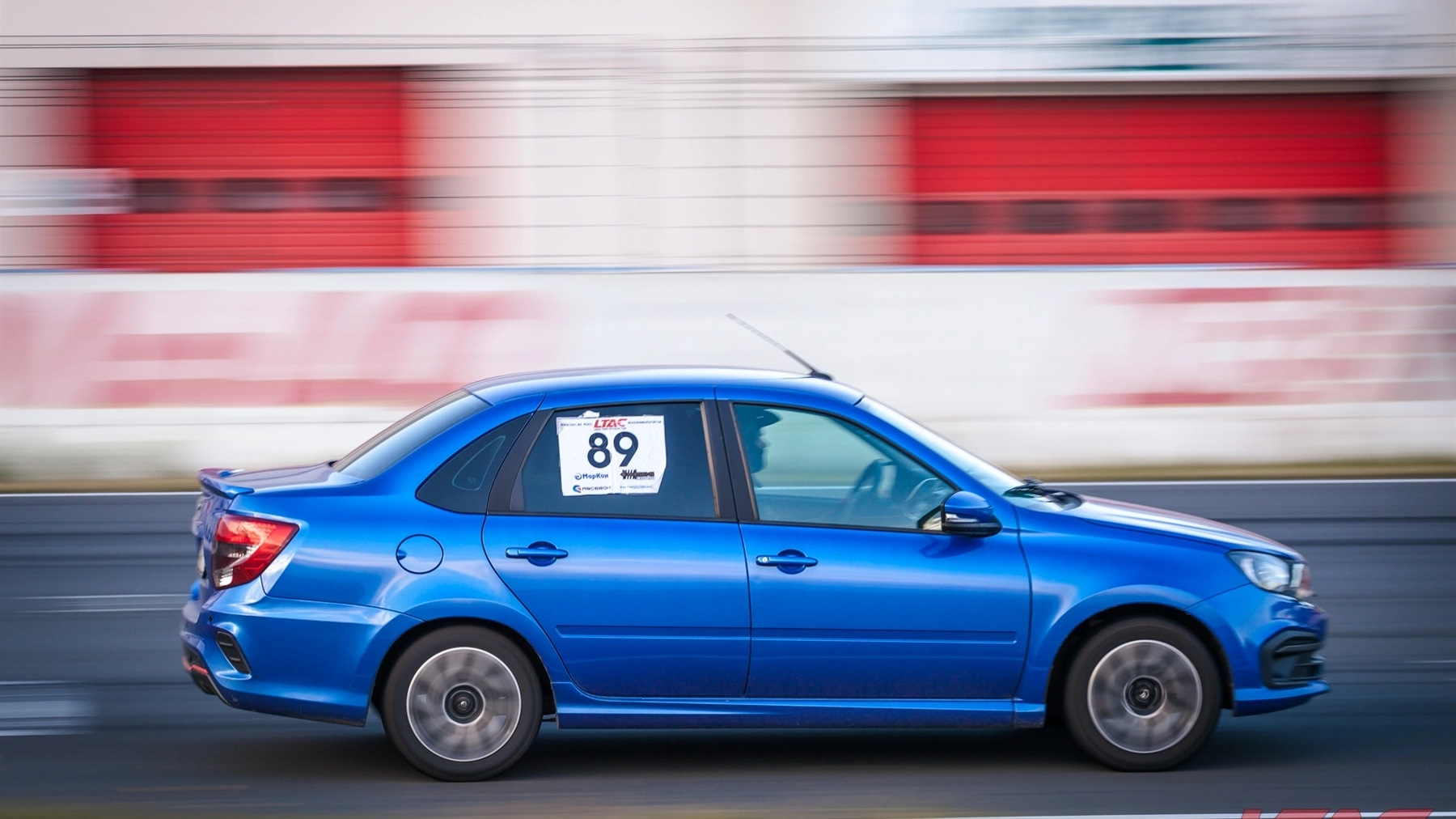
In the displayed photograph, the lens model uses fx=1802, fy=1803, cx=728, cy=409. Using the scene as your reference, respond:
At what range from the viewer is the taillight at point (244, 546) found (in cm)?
592

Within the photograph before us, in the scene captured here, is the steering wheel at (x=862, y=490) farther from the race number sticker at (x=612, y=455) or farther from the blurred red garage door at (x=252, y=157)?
the blurred red garage door at (x=252, y=157)

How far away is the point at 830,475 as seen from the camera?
621 centimetres

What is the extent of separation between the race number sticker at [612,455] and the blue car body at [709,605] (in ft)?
0.36

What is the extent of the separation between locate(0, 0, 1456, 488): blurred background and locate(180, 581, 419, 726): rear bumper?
9518mm

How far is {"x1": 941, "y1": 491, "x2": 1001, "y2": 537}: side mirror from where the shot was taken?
19.6 ft

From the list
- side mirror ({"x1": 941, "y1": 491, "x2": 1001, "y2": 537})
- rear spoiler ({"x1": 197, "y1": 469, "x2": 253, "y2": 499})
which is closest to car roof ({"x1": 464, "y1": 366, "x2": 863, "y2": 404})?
side mirror ({"x1": 941, "y1": 491, "x2": 1001, "y2": 537})

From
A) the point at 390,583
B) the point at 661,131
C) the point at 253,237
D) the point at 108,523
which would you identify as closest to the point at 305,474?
the point at 390,583

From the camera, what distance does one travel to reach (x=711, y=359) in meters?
15.5

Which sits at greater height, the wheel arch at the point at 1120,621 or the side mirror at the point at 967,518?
the side mirror at the point at 967,518

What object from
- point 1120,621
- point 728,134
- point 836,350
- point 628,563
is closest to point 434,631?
point 628,563

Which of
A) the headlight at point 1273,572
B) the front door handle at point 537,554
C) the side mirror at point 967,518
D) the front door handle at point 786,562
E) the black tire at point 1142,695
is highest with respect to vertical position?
the side mirror at point 967,518

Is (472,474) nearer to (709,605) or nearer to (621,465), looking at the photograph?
(621,465)

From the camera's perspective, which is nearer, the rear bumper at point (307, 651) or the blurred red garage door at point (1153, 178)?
the rear bumper at point (307, 651)

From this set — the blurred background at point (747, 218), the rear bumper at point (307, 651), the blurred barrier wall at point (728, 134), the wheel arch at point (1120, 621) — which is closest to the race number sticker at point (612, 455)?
the rear bumper at point (307, 651)
